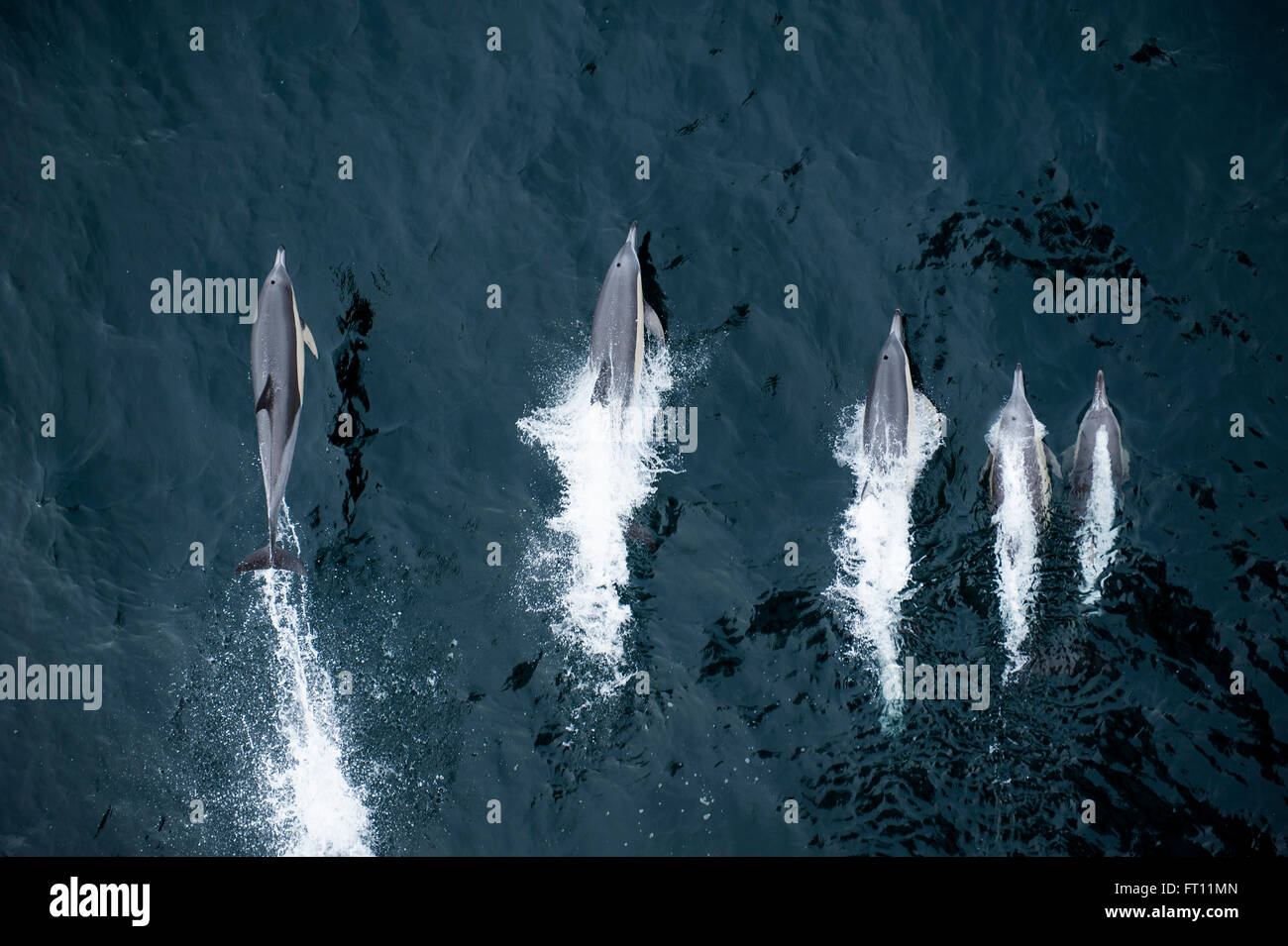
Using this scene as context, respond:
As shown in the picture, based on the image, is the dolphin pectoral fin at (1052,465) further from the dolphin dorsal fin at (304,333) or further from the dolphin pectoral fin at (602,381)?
the dolphin dorsal fin at (304,333)

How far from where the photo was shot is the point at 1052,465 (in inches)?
902

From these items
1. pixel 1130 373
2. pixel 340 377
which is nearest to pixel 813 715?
pixel 1130 373

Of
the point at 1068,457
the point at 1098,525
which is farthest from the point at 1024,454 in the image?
the point at 1098,525

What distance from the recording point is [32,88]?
82.6ft

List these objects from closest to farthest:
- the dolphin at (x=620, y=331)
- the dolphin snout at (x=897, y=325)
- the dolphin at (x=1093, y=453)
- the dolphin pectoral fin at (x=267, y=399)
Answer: the dolphin pectoral fin at (x=267, y=399) < the dolphin at (x=1093, y=453) < the dolphin at (x=620, y=331) < the dolphin snout at (x=897, y=325)

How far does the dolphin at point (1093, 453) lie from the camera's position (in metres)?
22.6

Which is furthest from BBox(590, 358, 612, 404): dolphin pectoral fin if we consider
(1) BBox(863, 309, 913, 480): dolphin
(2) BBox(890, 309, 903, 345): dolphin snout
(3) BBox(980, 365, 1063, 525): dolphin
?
(3) BBox(980, 365, 1063, 525): dolphin

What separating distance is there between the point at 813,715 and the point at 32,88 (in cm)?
1720

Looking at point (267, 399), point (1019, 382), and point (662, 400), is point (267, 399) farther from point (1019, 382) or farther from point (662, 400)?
point (1019, 382)

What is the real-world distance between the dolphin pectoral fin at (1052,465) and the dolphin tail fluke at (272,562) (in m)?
11.8

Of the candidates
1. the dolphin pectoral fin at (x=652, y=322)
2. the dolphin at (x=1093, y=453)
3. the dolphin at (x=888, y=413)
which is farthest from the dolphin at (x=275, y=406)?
the dolphin at (x=1093, y=453)

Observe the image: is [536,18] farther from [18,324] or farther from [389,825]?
[389,825]

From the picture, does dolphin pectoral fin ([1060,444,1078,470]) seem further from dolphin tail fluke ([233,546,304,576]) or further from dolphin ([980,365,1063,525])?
dolphin tail fluke ([233,546,304,576])

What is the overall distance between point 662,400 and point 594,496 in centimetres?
197
